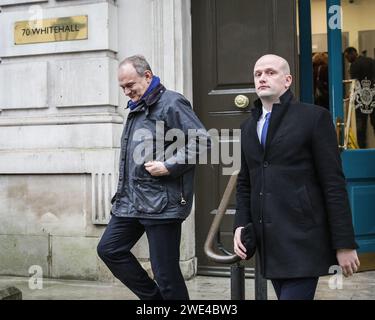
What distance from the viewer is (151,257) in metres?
3.84

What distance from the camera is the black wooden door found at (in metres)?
5.74

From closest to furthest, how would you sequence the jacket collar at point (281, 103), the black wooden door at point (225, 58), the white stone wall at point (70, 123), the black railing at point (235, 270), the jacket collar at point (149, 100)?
1. the jacket collar at point (281, 103)
2. the black railing at point (235, 270)
3. the jacket collar at point (149, 100)
4. the black wooden door at point (225, 58)
5. the white stone wall at point (70, 123)

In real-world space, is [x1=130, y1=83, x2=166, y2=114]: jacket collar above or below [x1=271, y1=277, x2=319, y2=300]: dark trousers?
above

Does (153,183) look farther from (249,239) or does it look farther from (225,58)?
(225,58)

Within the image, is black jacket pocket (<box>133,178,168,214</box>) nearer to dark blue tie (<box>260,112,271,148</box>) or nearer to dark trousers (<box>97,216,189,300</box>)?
dark trousers (<box>97,216,189,300</box>)

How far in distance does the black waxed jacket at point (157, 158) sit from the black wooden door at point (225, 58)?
6.42 ft

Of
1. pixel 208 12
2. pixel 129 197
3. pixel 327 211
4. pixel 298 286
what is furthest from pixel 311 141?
pixel 208 12

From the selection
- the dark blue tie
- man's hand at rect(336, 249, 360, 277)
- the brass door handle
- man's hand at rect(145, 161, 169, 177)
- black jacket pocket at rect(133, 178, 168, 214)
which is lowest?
man's hand at rect(336, 249, 360, 277)

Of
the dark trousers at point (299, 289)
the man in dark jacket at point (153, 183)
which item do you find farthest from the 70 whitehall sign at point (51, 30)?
the dark trousers at point (299, 289)

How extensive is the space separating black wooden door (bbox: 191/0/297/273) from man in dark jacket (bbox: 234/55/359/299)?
2.81 meters

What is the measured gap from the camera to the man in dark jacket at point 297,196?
282cm

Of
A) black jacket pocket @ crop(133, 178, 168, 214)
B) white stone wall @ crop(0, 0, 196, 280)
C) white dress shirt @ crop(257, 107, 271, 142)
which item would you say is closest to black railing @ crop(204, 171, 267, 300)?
white dress shirt @ crop(257, 107, 271, 142)

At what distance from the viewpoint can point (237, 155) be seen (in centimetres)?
586

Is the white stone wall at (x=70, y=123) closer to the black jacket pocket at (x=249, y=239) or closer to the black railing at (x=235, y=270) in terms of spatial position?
the black railing at (x=235, y=270)
